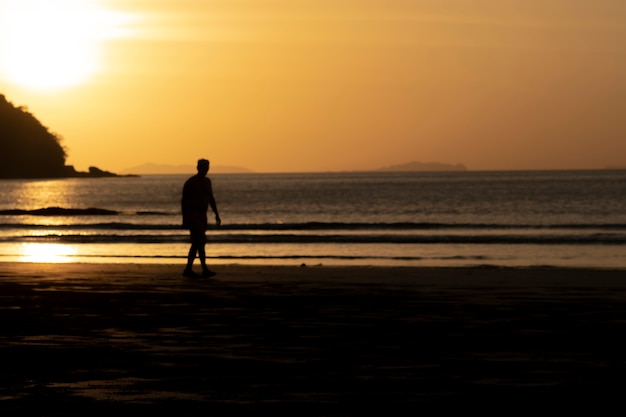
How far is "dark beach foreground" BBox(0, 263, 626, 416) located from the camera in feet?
23.9

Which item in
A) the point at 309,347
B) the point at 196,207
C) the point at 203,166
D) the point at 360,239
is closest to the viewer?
the point at 309,347

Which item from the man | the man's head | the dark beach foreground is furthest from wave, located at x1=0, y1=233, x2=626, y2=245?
the dark beach foreground

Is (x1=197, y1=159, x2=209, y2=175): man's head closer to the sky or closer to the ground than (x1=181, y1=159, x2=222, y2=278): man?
closer to the sky

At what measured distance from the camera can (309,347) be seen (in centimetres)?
969

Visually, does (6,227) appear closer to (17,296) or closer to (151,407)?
(17,296)

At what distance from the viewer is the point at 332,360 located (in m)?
8.92

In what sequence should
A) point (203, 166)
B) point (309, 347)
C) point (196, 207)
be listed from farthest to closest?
1. point (196, 207)
2. point (203, 166)
3. point (309, 347)

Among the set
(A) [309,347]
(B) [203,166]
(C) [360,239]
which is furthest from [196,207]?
(C) [360,239]

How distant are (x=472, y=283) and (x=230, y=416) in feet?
34.3

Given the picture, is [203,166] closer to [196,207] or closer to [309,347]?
[196,207]

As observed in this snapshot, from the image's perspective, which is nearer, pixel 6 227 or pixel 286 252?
pixel 286 252

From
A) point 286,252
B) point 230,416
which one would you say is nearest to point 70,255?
point 286,252

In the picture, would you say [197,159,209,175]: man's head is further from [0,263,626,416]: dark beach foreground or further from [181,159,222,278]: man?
[0,263,626,416]: dark beach foreground

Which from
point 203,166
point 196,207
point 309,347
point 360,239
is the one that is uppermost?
point 203,166
